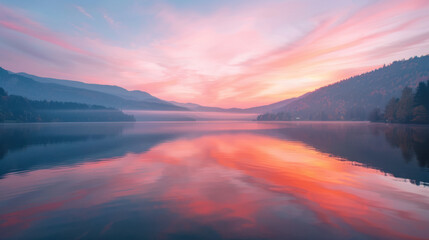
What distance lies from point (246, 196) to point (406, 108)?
7244 inches

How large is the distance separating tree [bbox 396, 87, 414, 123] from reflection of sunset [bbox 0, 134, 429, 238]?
536ft

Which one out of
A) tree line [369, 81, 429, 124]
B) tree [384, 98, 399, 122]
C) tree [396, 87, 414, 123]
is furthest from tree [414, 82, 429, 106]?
tree [384, 98, 399, 122]

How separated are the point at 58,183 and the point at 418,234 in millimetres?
27946

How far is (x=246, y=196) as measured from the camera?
17.2 meters

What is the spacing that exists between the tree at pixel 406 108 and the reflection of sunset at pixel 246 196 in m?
163

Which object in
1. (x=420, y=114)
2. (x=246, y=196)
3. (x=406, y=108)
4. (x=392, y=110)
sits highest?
(x=406, y=108)

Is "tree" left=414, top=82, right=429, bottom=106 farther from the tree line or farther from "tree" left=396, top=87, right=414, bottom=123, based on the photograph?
"tree" left=396, top=87, right=414, bottom=123

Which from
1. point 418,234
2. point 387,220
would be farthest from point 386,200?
point 418,234

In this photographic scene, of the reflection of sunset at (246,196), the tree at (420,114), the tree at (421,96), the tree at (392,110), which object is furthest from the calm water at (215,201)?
the tree at (392,110)

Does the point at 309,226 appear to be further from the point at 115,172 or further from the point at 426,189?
the point at 115,172

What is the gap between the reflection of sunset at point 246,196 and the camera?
1245cm

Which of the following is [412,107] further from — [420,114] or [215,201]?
[215,201]

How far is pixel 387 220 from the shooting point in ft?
42.1

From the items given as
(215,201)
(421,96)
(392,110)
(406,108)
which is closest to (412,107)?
(406,108)
